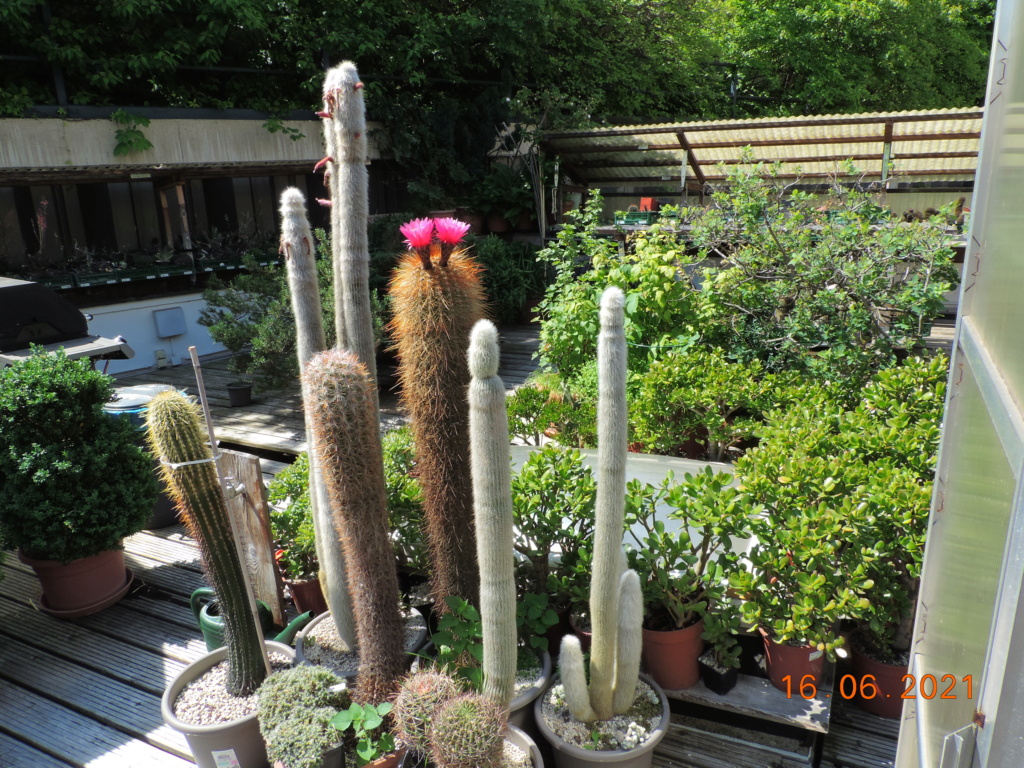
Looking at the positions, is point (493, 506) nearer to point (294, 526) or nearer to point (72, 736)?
point (294, 526)

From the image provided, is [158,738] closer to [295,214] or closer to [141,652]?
[141,652]

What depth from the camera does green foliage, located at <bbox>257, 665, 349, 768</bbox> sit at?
94.5 inches

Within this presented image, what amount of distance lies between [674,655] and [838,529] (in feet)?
2.75

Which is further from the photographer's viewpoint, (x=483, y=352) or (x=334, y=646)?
(x=334, y=646)

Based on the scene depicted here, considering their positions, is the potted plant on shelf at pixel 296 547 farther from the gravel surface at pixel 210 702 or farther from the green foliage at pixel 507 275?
the green foliage at pixel 507 275

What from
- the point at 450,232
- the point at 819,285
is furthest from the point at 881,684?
the point at 819,285

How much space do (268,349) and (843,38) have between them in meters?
14.2

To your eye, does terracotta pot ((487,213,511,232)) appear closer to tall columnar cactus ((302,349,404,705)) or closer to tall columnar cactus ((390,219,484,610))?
tall columnar cactus ((390,219,484,610))

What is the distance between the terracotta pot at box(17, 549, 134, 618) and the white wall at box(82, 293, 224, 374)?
5098 millimetres

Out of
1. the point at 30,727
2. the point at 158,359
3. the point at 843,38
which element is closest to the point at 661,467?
the point at 30,727

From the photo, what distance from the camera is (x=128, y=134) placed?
8234 millimetres

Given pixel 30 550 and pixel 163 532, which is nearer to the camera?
pixel 30 550

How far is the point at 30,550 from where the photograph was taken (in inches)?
152

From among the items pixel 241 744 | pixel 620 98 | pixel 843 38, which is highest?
pixel 843 38
